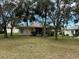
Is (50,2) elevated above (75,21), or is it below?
above

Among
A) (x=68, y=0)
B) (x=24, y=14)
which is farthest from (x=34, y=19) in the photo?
(x=68, y=0)

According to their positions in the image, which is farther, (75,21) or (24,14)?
(24,14)

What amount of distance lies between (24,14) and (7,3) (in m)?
6.18

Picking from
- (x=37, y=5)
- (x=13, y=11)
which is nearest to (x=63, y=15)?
(x=37, y=5)

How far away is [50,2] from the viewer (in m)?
39.0

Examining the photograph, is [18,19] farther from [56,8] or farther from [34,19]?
[56,8]

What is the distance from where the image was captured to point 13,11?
4188 cm

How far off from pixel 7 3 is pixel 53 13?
8.64m

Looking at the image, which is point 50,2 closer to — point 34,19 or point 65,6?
point 65,6

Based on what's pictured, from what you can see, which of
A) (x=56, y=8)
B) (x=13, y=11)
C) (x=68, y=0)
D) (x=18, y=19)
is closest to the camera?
(x=68, y=0)

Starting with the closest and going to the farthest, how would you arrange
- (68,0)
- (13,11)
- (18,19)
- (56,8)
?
(68,0), (56,8), (13,11), (18,19)

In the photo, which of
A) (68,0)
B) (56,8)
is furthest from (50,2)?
(68,0)

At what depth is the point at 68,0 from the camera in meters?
36.2

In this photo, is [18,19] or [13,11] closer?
[13,11]
